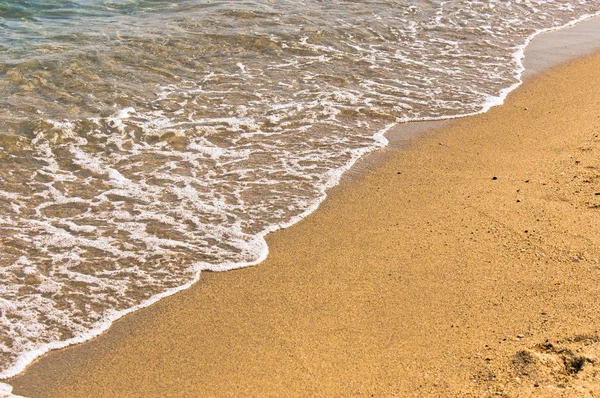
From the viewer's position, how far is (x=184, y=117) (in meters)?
6.84

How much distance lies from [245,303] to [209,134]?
2773 mm

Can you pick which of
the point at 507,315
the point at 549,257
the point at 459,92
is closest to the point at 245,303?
the point at 507,315

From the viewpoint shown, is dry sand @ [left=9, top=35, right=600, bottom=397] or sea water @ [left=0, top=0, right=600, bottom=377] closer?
dry sand @ [left=9, top=35, right=600, bottom=397]

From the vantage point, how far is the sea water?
175 inches

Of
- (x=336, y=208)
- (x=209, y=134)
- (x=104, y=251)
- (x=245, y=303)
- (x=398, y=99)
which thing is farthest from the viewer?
(x=398, y=99)

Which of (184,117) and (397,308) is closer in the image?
(397,308)

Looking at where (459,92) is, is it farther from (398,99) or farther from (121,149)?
(121,149)

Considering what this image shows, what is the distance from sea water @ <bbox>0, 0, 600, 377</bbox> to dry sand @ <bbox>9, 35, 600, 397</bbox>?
1.00ft

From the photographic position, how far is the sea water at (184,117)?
14.6 feet

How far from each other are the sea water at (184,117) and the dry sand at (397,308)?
30cm

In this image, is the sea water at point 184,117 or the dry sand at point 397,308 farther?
the sea water at point 184,117

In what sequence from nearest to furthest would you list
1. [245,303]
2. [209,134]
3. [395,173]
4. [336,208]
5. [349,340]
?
[349,340], [245,303], [336,208], [395,173], [209,134]

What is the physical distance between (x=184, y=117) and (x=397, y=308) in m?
3.72

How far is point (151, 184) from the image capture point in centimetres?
551
